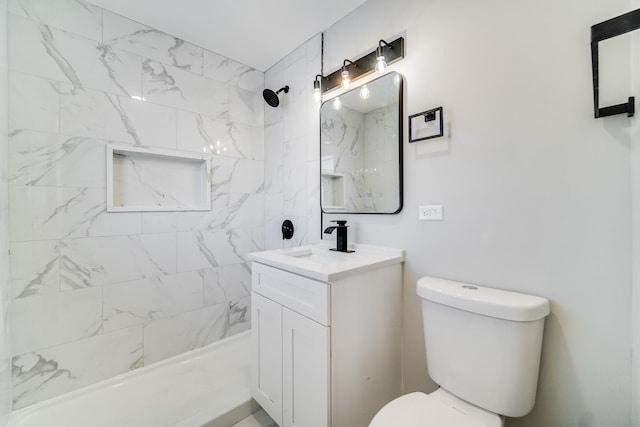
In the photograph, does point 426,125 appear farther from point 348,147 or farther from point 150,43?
point 150,43

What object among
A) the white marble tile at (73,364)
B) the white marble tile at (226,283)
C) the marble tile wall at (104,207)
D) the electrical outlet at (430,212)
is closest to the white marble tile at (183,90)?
the marble tile wall at (104,207)

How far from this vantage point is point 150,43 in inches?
71.2

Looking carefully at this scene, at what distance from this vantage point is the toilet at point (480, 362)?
35.3 inches

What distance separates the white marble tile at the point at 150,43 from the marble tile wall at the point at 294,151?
0.65 meters

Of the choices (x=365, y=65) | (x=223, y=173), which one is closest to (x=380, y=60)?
(x=365, y=65)

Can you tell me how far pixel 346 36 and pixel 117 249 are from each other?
207 centimetres

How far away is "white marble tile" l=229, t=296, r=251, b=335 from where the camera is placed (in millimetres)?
2201

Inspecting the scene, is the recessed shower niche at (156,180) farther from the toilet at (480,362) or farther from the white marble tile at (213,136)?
Answer: the toilet at (480,362)

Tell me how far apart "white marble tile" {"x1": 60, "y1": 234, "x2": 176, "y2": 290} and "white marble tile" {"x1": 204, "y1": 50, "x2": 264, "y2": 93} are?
→ 1.36m

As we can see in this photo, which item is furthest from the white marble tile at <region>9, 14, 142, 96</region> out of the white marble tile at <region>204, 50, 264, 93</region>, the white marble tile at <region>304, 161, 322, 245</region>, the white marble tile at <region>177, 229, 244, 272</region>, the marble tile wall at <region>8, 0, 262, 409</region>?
the white marble tile at <region>304, 161, 322, 245</region>

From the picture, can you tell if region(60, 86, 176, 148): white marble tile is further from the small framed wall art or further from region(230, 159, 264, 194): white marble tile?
the small framed wall art

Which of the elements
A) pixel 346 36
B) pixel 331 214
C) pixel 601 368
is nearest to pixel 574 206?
pixel 601 368

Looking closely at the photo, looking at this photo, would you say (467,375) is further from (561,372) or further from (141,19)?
(141,19)

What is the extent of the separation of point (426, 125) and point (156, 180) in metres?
1.86
